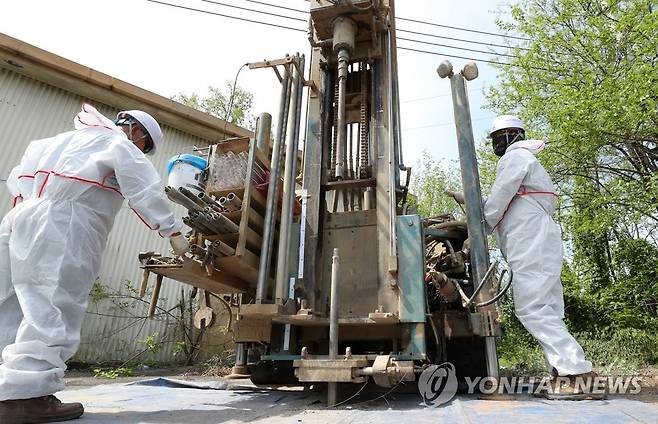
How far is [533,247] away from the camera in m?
2.95

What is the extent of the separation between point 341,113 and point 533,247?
174cm

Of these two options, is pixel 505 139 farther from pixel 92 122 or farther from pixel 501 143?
pixel 92 122

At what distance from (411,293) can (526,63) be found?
30.4 feet

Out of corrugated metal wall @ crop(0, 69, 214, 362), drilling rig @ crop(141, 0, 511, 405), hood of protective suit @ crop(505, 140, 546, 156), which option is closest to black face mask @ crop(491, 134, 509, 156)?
hood of protective suit @ crop(505, 140, 546, 156)

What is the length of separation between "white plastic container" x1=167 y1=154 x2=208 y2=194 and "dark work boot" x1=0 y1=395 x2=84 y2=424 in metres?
1.63

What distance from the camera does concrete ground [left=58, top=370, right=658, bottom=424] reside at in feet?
6.35

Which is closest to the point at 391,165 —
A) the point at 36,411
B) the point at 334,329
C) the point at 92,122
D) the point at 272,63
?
the point at 272,63

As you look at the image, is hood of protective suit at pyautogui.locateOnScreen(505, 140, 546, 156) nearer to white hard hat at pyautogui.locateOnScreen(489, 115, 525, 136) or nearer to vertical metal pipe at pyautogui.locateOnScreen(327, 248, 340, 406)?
white hard hat at pyautogui.locateOnScreen(489, 115, 525, 136)

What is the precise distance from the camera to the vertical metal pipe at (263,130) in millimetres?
3646

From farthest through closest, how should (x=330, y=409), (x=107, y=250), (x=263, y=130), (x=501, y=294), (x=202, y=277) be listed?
(x=107, y=250) → (x=263, y=130) → (x=202, y=277) → (x=501, y=294) → (x=330, y=409)

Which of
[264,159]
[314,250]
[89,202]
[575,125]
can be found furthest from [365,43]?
[575,125]

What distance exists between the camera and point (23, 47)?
6395 millimetres

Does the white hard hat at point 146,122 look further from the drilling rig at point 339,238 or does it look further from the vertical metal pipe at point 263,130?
the vertical metal pipe at point 263,130

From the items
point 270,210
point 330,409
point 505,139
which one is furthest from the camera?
point 505,139
